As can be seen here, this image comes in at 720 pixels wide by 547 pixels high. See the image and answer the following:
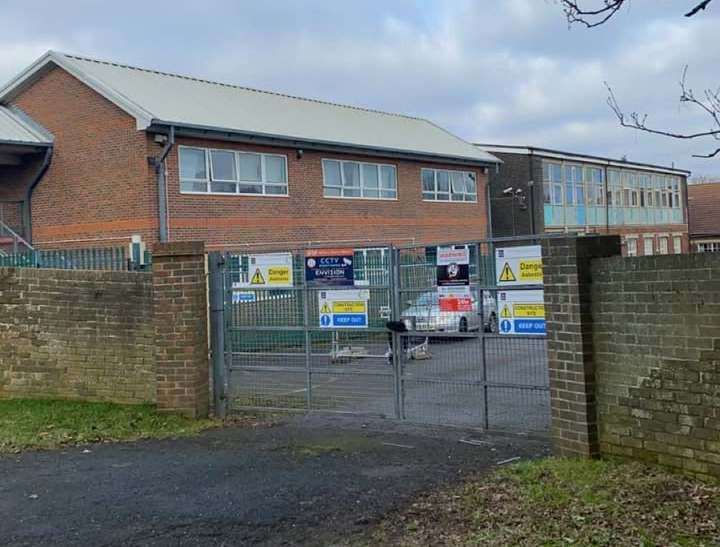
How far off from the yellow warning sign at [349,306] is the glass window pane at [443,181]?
888 inches

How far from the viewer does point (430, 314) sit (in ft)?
26.6

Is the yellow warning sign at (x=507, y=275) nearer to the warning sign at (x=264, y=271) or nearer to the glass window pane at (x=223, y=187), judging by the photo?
the warning sign at (x=264, y=271)

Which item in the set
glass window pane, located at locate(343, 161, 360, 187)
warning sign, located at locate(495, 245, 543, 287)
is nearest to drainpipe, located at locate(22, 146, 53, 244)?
glass window pane, located at locate(343, 161, 360, 187)

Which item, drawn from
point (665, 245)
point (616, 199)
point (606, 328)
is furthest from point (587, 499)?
point (665, 245)

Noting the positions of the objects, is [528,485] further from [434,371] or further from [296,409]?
[296,409]

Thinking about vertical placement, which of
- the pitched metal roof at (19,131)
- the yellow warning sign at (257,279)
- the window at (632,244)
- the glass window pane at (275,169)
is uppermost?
the pitched metal roof at (19,131)

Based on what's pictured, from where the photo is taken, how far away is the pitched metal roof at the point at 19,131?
21.6 m

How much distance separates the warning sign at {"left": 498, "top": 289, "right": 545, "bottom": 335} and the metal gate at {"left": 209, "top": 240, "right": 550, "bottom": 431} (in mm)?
97

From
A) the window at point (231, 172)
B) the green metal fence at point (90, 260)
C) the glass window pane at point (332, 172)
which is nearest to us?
the green metal fence at point (90, 260)

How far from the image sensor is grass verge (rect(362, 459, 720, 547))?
4477 millimetres

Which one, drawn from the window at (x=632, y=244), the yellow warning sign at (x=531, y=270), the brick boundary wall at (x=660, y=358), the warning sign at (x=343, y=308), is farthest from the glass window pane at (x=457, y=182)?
the brick boundary wall at (x=660, y=358)

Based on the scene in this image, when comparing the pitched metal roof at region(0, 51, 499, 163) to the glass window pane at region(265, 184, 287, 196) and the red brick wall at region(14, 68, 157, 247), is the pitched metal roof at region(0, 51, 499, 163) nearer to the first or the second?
the red brick wall at region(14, 68, 157, 247)

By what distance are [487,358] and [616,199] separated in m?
37.5

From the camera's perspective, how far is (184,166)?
2102 centimetres
